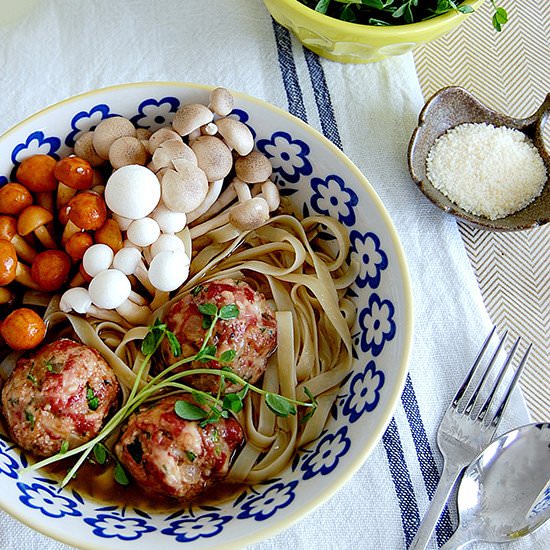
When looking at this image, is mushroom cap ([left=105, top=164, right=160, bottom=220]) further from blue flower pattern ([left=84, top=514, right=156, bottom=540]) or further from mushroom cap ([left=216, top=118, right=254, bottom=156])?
blue flower pattern ([left=84, top=514, right=156, bottom=540])

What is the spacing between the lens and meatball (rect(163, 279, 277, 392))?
121cm

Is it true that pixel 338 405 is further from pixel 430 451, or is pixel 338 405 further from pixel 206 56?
pixel 206 56

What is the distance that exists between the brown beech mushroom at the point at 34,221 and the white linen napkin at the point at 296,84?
1.31ft

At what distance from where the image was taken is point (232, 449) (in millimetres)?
1218

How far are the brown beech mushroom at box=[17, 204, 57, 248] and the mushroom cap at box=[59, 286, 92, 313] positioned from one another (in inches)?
5.2

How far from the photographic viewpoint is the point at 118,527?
1118 millimetres

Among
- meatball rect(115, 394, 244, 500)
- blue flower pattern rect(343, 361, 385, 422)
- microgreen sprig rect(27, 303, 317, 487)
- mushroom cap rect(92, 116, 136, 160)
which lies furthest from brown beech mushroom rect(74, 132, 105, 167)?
blue flower pattern rect(343, 361, 385, 422)

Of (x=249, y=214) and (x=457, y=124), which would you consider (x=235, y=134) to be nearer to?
(x=249, y=214)

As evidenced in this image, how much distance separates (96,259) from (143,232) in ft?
0.31

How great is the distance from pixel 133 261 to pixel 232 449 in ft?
1.22

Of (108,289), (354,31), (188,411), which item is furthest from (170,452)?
(354,31)

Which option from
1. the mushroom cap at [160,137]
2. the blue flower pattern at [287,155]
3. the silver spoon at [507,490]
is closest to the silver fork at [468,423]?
the silver spoon at [507,490]

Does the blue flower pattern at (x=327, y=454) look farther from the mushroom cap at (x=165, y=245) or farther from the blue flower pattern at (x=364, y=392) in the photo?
the mushroom cap at (x=165, y=245)

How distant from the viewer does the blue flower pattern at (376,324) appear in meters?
1.21
